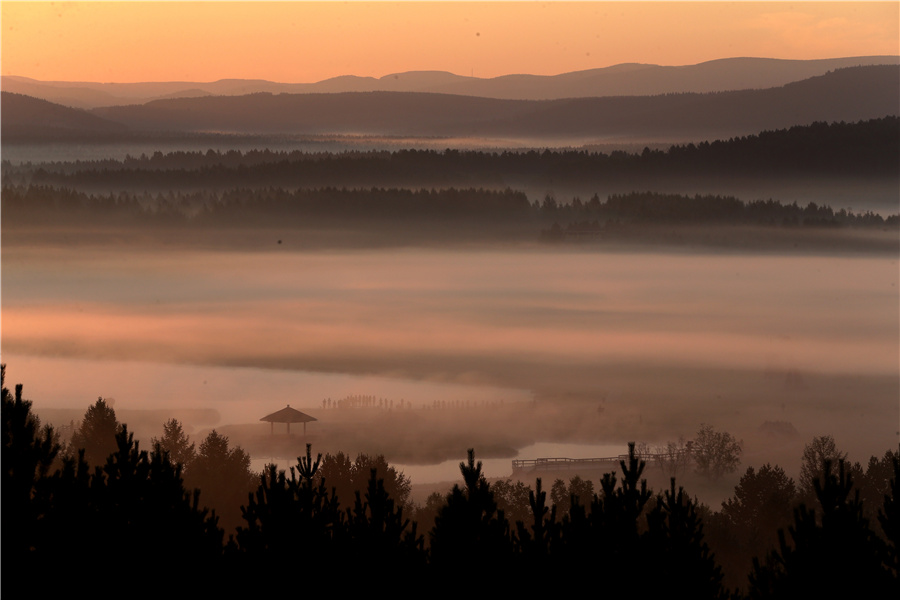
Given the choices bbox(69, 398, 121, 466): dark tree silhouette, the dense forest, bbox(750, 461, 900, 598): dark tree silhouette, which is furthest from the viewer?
bbox(69, 398, 121, 466): dark tree silhouette

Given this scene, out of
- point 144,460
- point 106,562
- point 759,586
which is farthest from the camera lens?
point 144,460

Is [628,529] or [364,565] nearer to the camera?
[628,529]

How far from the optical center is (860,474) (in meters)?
139

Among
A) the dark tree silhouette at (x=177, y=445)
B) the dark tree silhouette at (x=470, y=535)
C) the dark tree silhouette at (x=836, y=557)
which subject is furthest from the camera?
the dark tree silhouette at (x=177, y=445)

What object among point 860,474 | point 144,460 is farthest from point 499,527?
point 860,474

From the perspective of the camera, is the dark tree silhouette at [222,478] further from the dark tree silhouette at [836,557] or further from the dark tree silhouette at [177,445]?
the dark tree silhouette at [836,557]

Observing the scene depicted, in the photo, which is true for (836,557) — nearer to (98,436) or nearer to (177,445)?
(98,436)

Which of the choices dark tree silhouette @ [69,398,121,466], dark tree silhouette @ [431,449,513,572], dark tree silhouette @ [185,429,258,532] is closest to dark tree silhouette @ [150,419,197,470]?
dark tree silhouette @ [185,429,258,532]

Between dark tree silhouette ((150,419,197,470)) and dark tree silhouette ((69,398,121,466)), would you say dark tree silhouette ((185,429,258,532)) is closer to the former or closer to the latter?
dark tree silhouette ((150,419,197,470))

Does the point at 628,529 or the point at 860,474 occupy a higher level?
the point at 860,474

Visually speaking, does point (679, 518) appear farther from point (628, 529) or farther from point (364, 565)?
point (364, 565)

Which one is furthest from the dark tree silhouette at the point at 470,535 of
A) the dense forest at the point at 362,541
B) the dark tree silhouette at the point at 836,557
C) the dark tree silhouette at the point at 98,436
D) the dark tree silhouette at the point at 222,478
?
the dark tree silhouette at the point at 98,436

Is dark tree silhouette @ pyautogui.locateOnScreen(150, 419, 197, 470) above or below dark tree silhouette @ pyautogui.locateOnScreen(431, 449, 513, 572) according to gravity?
above

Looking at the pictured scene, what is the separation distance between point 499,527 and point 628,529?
6999mm
